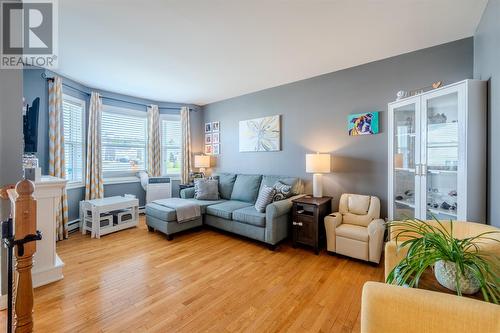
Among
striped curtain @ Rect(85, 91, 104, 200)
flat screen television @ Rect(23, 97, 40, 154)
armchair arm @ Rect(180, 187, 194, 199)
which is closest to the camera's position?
flat screen television @ Rect(23, 97, 40, 154)

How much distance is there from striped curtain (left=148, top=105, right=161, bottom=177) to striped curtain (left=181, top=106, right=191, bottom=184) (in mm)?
517

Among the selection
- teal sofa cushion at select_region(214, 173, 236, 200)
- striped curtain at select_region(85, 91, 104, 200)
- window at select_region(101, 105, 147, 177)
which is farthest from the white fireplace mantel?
teal sofa cushion at select_region(214, 173, 236, 200)

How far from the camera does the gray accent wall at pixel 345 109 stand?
2510 mm

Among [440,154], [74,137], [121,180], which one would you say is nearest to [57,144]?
[74,137]

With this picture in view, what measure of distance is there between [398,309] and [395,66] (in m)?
2.94

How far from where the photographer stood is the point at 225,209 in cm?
335

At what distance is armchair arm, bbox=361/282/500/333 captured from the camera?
0.70 metres

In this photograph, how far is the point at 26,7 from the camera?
6.07ft

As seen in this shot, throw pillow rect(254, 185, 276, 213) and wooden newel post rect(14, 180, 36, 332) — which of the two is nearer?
wooden newel post rect(14, 180, 36, 332)

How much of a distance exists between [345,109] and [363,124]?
1.16 ft

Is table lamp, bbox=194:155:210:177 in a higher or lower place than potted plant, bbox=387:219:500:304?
higher

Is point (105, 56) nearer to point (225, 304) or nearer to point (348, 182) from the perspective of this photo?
point (225, 304)

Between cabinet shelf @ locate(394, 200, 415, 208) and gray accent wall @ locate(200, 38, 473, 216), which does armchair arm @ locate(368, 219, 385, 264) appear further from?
gray accent wall @ locate(200, 38, 473, 216)

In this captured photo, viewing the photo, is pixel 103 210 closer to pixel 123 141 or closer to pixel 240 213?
pixel 123 141
